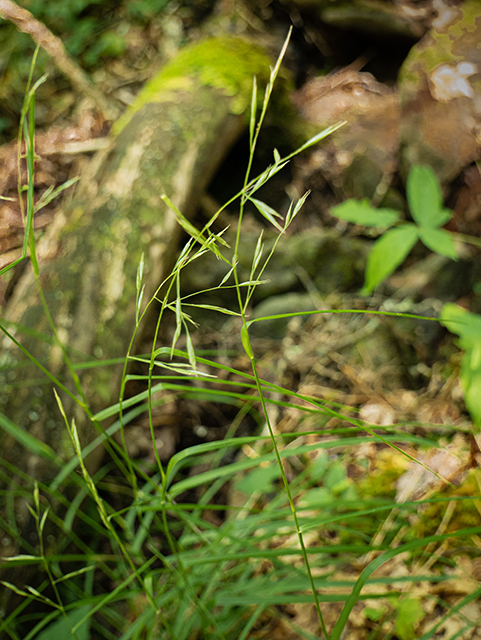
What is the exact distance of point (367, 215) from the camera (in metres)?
1.37

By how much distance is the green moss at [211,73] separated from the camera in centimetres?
257

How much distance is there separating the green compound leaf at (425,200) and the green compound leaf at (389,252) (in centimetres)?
5

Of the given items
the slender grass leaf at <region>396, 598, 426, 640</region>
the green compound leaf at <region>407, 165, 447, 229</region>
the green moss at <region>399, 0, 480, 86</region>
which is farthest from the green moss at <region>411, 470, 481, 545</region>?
the green moss at <region>399, 0, 480, 86</region>

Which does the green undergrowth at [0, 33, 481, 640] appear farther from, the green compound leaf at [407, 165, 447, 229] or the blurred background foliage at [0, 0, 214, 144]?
the blurred background foliage at [0, 0, 214, 144]

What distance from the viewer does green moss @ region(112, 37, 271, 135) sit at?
2.57m

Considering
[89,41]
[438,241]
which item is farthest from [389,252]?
[89,41]

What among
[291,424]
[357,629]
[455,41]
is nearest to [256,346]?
[291,424]

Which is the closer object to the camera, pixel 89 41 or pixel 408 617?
pixel 408 617

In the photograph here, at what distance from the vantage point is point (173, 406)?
2.19 meters

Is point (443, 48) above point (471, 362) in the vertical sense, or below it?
above

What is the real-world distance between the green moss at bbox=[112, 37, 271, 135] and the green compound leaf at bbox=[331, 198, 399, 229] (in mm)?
1570

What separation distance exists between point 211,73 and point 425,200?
6.41 ft

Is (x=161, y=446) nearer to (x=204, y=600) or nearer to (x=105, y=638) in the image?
(x=105, y=638)

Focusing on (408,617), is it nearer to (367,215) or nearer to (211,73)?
(367,215)
